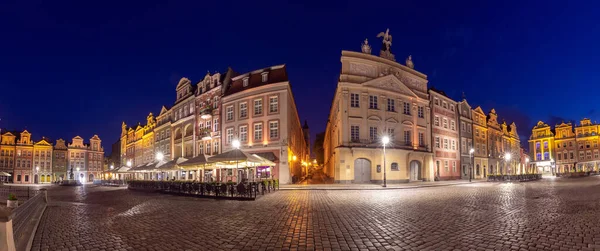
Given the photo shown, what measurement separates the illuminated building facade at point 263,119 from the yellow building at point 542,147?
288ft

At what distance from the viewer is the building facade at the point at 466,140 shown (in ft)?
181

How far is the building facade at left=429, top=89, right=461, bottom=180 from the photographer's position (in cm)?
4931

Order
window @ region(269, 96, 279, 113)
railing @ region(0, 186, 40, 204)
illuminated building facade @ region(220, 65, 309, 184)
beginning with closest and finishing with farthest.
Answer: railing @ region(0, 186, 40, 204) → illuminated building facade @ region(220, 65, 309, 184) → window @ region(269, 96, 279, 113)

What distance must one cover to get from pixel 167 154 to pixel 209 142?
597 inches

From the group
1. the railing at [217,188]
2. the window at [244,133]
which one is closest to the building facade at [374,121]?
the window at [244,133]

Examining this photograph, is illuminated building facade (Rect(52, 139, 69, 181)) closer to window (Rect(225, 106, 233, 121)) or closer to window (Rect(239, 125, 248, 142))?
window (Rect(225, 106, 233, 121))

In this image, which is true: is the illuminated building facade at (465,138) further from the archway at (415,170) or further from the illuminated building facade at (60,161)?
the illuminated building facade at (60,161)

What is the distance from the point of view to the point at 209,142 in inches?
1800

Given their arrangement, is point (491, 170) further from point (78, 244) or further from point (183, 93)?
point (78, 244)

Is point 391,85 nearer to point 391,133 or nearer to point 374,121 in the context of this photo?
point 374,121

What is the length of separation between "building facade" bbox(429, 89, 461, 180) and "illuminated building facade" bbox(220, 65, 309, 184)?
23229mm

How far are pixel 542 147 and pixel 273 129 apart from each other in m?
91.4

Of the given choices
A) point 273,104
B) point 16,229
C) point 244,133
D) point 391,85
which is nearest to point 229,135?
point 244,133

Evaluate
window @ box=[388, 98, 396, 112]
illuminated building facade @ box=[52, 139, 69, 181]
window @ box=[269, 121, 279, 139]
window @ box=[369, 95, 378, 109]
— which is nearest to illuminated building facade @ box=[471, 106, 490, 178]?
window @ box=[388, 98, 396, 112]
